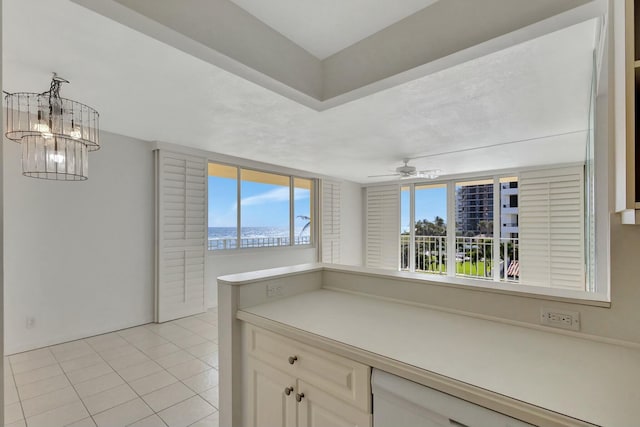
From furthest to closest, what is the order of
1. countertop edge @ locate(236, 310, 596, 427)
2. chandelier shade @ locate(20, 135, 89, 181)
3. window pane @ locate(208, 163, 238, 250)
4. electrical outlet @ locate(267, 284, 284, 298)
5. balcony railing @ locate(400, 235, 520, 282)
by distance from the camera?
1. balcony railing @ locate(400, 235, 520, 282)
2. window pane @ locate(208, 163, 238, 250)
3. chandelier shade @ locate(20, 135, 89, 181)
4. electrical outlet @ locate(267, 284, 284, 298)
5. countertop edge @ locate(236, 310, 596, 427)

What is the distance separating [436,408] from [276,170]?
16.9ft

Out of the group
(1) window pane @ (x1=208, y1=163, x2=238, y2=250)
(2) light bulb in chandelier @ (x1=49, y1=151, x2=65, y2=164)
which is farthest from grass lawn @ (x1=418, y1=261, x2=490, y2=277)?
(2) light bulb in chandelier @ (x1=49, y1=151, x2=65, y2=164)

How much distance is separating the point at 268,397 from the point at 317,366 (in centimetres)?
43

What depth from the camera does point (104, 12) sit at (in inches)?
51.7

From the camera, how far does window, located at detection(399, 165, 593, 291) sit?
199 inches

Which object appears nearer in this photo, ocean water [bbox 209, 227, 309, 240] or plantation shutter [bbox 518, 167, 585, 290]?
ocean water [bbox 209, 227, 309, 240]

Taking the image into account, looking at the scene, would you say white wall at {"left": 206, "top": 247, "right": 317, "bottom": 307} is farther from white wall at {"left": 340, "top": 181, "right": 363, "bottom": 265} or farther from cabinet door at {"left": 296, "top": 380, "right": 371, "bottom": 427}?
cabinet door at {"left": 296, "top": 380, "right": 371, "bottom": 427}

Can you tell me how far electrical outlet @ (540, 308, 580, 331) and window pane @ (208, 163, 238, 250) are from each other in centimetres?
438

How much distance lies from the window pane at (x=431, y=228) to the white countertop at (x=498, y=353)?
5394mm

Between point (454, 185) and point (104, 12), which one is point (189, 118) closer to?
point (104, 12)

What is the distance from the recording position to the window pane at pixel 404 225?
23.4 feet

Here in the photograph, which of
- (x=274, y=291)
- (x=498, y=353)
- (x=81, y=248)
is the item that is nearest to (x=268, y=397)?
(x=274, y=291)

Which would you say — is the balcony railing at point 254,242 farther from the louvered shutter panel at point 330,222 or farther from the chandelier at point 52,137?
the chandelier at point 52,137

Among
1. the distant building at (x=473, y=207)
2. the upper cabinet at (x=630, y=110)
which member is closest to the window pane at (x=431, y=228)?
the distant building at (x=473, y=207)
